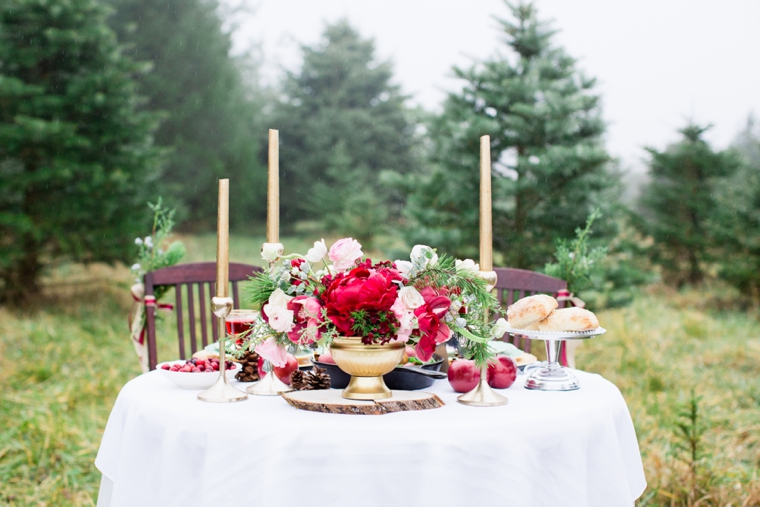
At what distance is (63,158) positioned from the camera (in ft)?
25.0

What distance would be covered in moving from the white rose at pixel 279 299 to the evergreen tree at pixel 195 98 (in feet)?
39.3

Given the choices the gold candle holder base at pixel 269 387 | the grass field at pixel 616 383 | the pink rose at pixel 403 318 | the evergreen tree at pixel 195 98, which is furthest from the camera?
the evergreen tree at pixel 195 98

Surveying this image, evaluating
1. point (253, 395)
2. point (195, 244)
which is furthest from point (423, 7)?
point (253, 395)

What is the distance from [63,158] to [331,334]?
286 inches

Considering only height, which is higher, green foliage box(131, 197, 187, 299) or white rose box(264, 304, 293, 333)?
green foliage box(131, 197, 187, 299)

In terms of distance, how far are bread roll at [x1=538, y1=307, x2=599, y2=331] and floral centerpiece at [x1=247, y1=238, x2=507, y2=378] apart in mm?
247

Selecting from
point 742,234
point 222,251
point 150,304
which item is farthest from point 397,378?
point 742,234

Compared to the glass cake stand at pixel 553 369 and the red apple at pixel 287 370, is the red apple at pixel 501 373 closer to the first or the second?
the glass cake stand at pixel 553 369

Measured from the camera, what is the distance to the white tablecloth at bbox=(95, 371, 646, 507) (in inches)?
55.0

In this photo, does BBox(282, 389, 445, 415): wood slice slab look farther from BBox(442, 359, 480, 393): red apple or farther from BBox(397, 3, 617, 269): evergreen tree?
BBox(397, 3, 617, 269): evergreen tree

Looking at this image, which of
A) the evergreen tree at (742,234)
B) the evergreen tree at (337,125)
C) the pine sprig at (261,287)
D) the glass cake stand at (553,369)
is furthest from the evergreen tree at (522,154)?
the evergreen tree at (337,125)

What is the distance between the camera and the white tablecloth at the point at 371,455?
1397mm

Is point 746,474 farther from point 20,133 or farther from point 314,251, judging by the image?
point 20,133

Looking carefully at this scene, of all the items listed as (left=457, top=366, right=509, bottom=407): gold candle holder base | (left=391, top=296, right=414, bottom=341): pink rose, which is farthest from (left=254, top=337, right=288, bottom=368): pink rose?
(left=457, top=366, right=509, bottom=407): gold candle holder base
